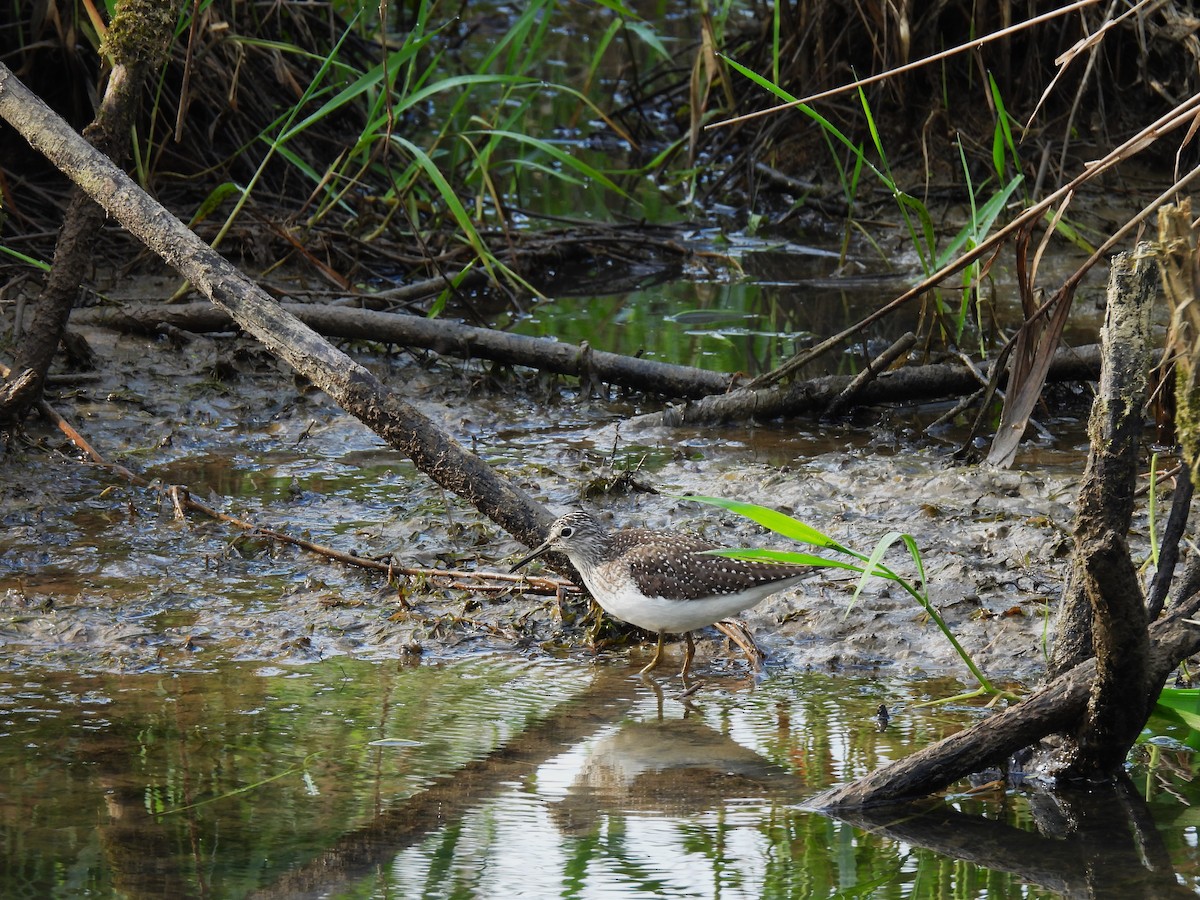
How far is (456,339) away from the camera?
24.6ft

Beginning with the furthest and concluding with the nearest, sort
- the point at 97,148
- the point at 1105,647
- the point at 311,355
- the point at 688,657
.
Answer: the point at 97,148
the point at 688,657
the point at 311,355
the point at 1105,647

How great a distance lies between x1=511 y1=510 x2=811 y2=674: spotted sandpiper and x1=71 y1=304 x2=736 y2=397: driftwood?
2.34 meters

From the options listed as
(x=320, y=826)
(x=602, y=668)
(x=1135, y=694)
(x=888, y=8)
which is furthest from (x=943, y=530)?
(x=888, y=8)

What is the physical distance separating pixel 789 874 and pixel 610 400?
14.1 ft

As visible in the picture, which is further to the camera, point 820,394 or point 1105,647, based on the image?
point 820,394

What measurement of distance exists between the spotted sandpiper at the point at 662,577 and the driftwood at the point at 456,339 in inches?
92.0

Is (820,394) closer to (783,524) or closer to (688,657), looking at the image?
(688,657)

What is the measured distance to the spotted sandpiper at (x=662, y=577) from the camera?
484 centimetres

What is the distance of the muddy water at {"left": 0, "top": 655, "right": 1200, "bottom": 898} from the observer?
3.59m

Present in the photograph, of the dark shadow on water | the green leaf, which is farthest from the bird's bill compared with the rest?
the dark shadow on water

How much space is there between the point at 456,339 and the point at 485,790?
12.3 ft

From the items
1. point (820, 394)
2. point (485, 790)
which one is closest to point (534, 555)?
point (485, 790)

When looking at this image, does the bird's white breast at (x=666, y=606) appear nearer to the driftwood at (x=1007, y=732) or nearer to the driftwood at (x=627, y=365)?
the driftwood at (x=1007, y=732)

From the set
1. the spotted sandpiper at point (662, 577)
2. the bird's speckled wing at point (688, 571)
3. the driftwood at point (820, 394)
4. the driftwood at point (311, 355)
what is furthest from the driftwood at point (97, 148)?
the driftwood at point (820, 394)
